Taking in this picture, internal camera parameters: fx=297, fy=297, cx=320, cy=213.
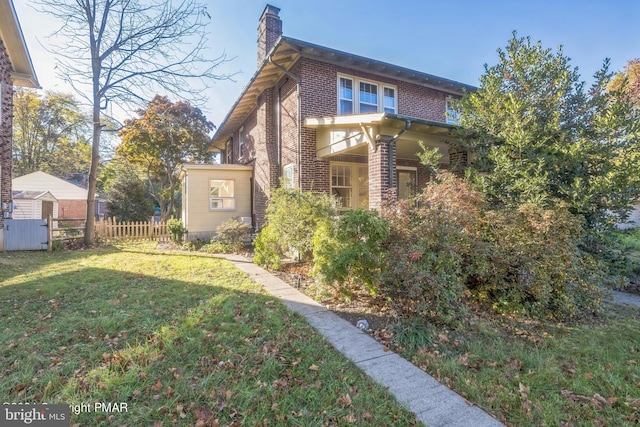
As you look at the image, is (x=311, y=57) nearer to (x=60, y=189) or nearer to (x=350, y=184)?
(x=350, y=184)

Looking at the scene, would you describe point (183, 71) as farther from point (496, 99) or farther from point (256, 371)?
point (256, 371)

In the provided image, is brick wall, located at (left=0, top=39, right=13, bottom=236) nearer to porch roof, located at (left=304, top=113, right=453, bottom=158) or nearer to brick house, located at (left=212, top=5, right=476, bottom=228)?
brick house, located at (left=212, top=5, right=476, bottom=228)

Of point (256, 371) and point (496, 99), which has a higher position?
point (496, 99)

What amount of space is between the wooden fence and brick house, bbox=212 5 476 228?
16.1 ft

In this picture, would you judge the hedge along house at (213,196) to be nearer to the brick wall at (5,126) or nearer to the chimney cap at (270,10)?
the brick wall at (5,126)

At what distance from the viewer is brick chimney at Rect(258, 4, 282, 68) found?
12216 mm

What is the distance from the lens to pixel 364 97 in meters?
10.7

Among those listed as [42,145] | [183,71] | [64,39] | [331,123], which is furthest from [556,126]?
[42,145]

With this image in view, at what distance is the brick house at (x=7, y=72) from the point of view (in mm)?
10578

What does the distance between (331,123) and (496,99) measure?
405 cm

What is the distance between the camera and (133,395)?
266 cm

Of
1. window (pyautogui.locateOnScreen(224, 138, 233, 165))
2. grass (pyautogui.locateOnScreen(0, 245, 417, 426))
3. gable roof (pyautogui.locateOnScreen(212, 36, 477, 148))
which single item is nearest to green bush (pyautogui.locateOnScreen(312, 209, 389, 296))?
grass (pyautogui.locateOnScreen(0, 245, 417, 426))

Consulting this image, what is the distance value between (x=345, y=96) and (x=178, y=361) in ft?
31.0

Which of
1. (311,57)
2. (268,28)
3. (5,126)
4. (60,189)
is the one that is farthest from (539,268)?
(60,189)
